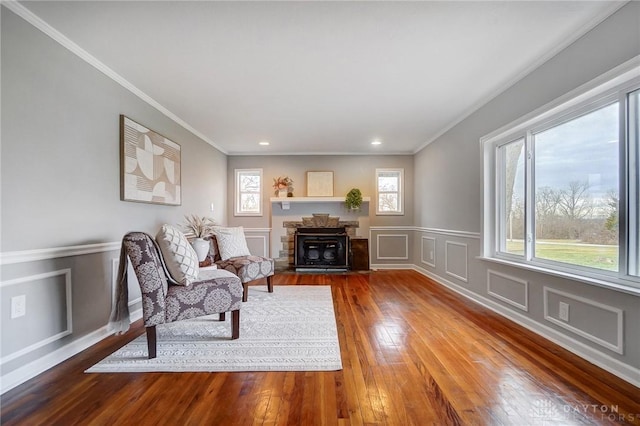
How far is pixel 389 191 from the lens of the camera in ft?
19.3

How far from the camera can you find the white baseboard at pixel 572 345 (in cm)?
176

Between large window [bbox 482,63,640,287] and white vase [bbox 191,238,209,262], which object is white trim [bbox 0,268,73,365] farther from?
large window [bbox 482,63,640,287]

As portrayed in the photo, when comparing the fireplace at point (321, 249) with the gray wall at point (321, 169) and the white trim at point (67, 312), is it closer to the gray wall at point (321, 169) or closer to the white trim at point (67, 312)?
the gray wall at point (321, 169)

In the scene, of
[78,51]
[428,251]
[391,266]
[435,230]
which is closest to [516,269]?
[435,230]

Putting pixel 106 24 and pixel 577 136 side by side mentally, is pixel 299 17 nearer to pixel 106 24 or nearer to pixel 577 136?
pixel 106 24

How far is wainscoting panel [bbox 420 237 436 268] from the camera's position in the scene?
15.8ft

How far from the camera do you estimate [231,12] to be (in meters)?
1.81

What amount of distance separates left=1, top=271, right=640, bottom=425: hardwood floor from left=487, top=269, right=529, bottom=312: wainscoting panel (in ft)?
1.19

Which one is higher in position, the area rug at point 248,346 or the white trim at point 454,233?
the white trim at point 454,233

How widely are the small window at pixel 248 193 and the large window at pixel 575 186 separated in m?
4.25

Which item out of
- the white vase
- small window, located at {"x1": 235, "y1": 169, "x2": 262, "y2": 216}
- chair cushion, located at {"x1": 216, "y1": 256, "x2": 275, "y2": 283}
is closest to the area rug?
chair cushion, located at {"x1": 216, "y1": 256, "x2": 275, "y2": 283}

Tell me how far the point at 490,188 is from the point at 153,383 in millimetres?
3714

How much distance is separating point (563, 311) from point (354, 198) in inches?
146

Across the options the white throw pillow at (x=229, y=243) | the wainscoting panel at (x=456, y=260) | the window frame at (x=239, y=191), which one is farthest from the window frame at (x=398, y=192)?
the white throw pillow at (x=229, y=243)
